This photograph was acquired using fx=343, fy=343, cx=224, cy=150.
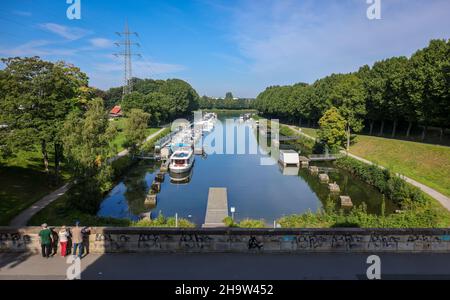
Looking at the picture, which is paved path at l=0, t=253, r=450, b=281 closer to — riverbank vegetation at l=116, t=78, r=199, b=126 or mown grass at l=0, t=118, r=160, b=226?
mown grass at l=0, t=118, r=160, b=226

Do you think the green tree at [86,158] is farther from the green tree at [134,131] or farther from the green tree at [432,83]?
the green tree at [432,83]

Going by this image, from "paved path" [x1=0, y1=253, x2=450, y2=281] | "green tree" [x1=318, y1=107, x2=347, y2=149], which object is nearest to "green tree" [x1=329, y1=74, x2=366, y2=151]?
"green tree" [x1=318, y1=107, x2=347, y2=149]

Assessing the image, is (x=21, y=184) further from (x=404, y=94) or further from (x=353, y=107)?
(x=353, y=107)

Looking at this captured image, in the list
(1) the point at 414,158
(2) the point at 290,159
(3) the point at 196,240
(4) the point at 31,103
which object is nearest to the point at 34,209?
(4) the point at 31,103

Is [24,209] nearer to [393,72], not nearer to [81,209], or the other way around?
[81,209]

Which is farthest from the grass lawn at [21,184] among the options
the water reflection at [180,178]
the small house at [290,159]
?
the small house at [290,159]

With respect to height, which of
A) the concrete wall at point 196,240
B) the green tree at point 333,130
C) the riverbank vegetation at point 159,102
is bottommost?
the concrete wall at point 196,240

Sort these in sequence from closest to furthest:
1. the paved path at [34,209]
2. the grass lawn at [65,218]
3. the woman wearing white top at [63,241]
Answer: the woman wearing white top at [63,241]
the grass lawn at [65,218]
the paved path at [34,209]
